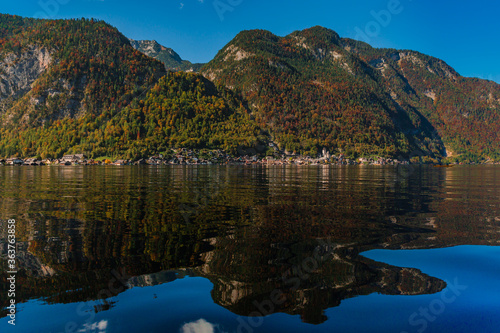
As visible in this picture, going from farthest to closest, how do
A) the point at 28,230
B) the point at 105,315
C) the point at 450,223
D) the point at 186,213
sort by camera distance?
the point at 186,213 < the point at 450,223 < the point at 28,230 < the point at 105,315

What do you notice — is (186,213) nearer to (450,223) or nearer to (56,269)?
(56,269)

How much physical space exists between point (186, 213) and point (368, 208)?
13.8 m

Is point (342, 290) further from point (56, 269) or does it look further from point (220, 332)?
point (56, 269)

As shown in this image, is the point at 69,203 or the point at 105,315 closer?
the point at 105,315

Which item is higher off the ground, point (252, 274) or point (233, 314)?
point (252, 274)

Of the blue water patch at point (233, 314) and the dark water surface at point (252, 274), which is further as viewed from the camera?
the dark water surface at point (252, 274)

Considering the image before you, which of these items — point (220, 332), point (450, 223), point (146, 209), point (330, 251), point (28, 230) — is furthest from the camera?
point (146, 209)

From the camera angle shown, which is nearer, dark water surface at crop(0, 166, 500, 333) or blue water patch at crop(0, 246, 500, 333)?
blue water patch at crop(0, 246, 500, 333)

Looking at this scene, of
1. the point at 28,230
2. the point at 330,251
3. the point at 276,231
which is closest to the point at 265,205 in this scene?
the point at 276,231

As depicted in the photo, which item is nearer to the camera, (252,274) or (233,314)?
(233,314)

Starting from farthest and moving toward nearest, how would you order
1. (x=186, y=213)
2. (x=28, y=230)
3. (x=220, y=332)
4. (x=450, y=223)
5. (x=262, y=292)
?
1. (x=186, y=213)
2. (x=450, y=223)
3. (x=28, y=230)
4. (x=262, y=292)
5. (x=220, y=332)

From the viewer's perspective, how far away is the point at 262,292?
28.5ft

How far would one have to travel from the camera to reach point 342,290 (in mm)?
9125

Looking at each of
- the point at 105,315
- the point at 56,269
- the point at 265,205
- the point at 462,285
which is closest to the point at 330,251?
the point at 462,285
